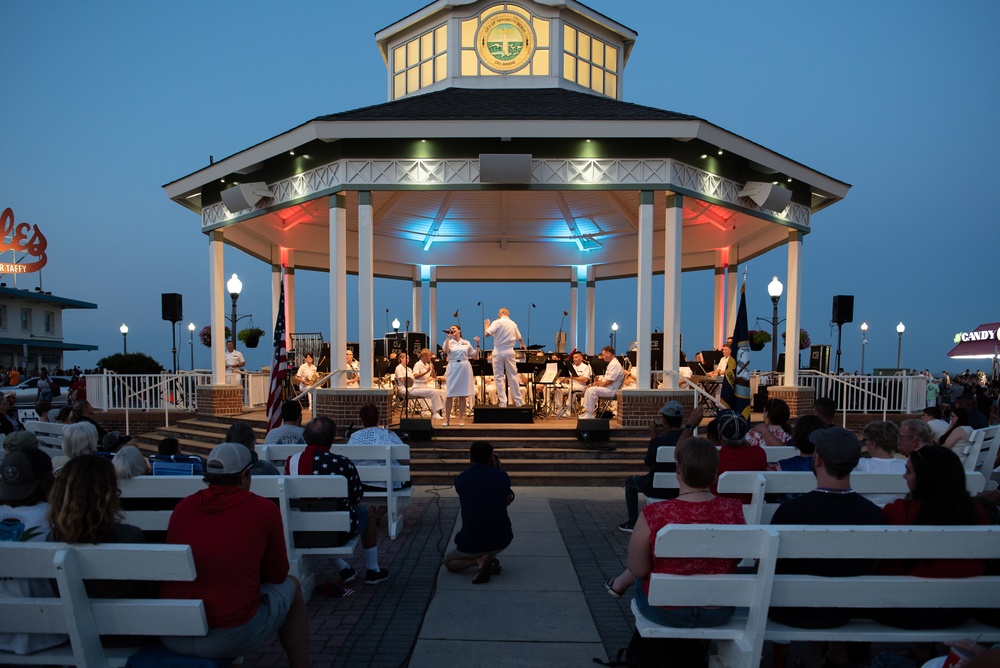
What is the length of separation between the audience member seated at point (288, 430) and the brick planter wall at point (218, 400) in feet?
26.2

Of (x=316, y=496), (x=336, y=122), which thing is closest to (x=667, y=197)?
(x=336, y=122)

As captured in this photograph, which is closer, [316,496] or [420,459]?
[316,496]

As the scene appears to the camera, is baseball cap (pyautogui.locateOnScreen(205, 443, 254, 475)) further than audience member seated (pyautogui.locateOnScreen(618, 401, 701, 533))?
No

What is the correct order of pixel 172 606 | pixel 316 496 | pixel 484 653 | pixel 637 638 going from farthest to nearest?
pixel 316 496, pixel 484 653, pixel 637 638, pixel 172 606

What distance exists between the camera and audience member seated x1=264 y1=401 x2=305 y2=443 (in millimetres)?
6422

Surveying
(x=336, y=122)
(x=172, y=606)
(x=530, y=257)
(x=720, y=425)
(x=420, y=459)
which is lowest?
(x=420, y=459)

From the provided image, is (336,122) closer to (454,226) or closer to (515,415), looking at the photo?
(515,415)

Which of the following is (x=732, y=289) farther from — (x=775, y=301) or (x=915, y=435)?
(x=915, y=435)

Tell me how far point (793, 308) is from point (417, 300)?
11.9 meters

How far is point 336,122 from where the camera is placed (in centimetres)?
1078

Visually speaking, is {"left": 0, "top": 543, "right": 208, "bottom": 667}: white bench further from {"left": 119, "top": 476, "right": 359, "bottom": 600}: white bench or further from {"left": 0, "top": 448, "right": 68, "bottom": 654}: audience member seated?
{"left": 119, "top": 476, "right": 359, "bottom": 600}: white bench

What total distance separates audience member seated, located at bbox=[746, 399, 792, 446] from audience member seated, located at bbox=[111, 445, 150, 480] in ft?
17.0

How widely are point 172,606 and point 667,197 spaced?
10.4 meters

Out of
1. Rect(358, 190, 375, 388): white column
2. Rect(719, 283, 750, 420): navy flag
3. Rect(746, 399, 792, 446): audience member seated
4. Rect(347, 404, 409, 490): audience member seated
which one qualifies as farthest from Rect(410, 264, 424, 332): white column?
Rect(746, 399, 792, 446): audience member seated
